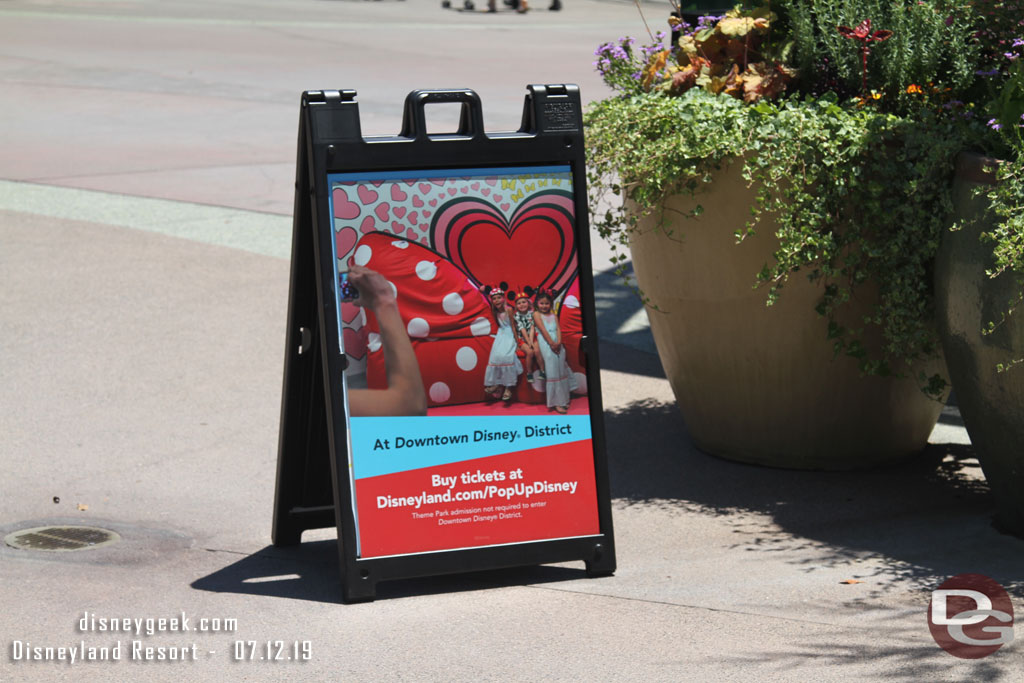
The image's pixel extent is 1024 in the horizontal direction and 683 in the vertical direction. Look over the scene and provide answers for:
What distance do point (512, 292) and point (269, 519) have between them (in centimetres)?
124

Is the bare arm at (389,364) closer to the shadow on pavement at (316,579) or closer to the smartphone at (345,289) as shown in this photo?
the smartphone at (345,289)

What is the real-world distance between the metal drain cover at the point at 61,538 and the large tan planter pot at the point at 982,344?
2.73m

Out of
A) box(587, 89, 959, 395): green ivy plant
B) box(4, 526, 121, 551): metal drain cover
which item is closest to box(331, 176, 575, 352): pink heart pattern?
box(587, 89, 959, 395): green ivy plant

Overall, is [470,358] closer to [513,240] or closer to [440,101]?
[513,240]

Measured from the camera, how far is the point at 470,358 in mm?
3846

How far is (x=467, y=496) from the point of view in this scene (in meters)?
3.82

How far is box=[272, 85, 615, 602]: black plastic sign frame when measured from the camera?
146 inches

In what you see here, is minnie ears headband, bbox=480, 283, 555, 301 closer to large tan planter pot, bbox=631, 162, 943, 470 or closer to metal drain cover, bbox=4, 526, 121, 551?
large tan planter pot, bbox=631, 162, 943, 470

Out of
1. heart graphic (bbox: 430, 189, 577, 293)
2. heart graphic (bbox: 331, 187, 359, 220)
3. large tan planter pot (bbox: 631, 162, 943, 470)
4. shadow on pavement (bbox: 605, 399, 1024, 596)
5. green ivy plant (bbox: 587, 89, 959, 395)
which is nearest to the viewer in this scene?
heart graphic (bbox: 331, 187, 359, 220)

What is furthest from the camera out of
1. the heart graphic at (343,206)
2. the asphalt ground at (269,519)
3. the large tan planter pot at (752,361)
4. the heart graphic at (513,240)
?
the large tan planter pot at (752,361)

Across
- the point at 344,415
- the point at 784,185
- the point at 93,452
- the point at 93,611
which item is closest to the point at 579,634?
the point at 344,415

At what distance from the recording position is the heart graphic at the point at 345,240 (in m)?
3.71

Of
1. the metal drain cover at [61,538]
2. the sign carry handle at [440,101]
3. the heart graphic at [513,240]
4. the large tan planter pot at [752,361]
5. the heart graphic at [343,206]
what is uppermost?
the sign carry handle at [440,101]

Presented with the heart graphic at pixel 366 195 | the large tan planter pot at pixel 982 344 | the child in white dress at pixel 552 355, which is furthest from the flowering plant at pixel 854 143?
the heart graphic at pixel 366 195
